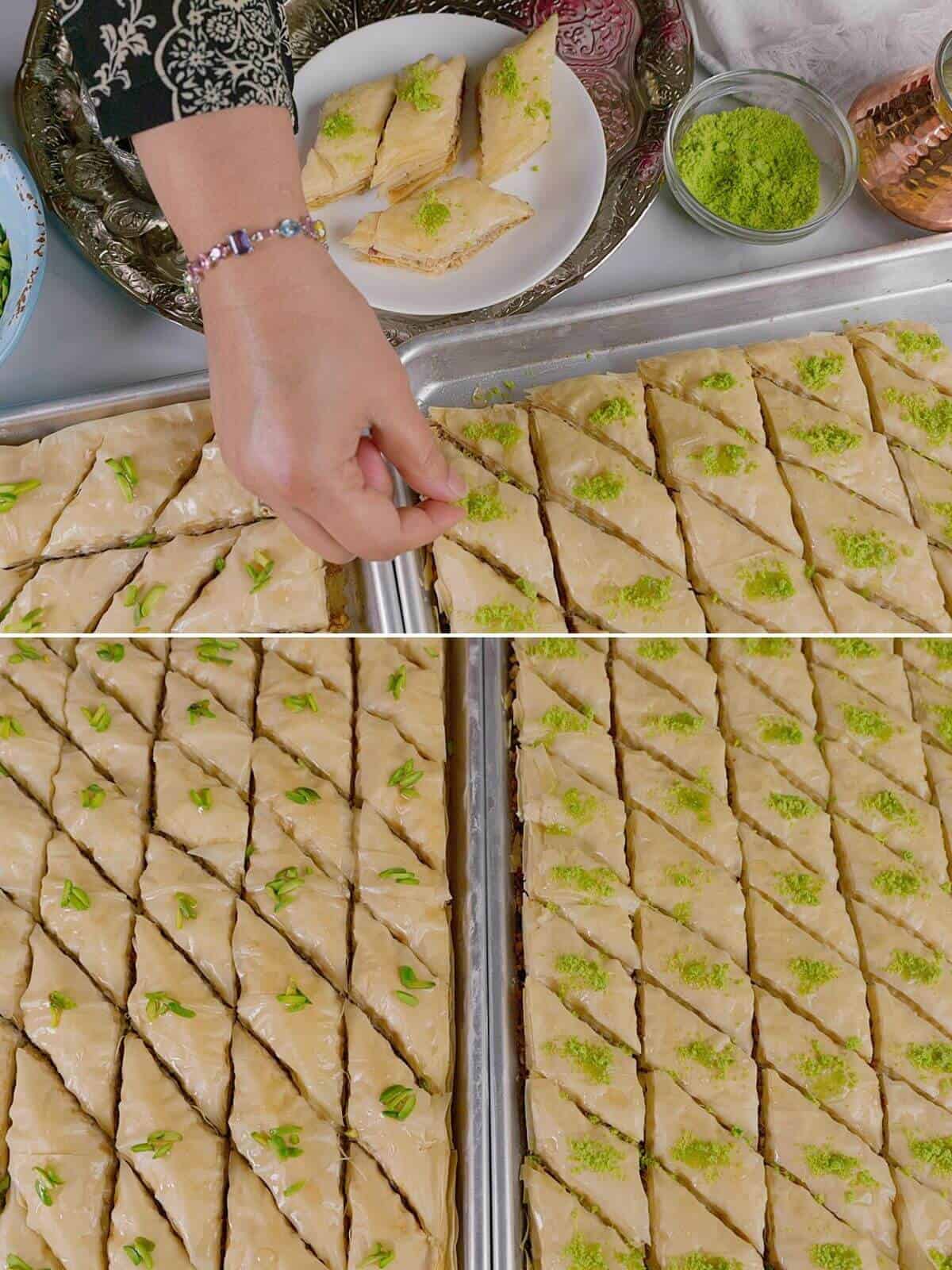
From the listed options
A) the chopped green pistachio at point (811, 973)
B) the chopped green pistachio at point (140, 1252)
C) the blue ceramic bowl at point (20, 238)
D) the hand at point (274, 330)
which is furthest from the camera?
the chopped green pistachio at point (811, 973)

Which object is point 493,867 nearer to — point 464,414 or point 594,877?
point 594,877

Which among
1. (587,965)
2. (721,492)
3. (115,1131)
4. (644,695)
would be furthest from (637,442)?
(115,1131)

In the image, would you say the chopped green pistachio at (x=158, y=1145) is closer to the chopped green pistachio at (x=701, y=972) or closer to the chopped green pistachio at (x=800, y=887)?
the chopped green pistachio at (x=701, y=972)

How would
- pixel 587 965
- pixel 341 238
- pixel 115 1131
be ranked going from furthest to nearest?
pixel 341 238 < pixel 587 965 < pixel 115 1131

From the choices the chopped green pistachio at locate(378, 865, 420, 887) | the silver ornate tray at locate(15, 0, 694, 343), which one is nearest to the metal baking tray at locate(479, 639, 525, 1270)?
the chopped green pistachio at locate(378, 865, 420, 887)

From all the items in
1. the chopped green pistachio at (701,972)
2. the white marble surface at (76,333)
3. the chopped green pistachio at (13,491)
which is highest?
the white marble surface at (76,333)

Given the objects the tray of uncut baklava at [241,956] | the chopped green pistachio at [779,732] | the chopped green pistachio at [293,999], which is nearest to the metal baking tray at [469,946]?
the tray of uncut baklava at [241,956]
